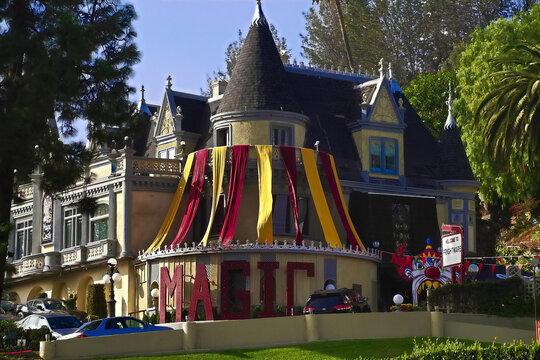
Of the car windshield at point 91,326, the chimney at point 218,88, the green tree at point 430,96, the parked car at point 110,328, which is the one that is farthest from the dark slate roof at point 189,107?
the green tree at point 430,96

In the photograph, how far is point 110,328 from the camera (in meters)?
45.2

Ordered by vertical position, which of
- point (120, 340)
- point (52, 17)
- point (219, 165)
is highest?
point (52, 17)

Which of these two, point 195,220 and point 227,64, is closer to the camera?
point 195,220

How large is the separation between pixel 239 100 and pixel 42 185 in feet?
60.7

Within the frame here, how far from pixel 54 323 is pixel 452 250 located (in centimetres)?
1633

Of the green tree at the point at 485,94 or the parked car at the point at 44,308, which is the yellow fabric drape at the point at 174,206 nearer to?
the parked car at the point at 44,308

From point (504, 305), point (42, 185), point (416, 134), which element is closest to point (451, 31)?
point (416, 134)

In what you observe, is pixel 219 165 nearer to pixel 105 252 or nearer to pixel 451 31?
pixel 105 252

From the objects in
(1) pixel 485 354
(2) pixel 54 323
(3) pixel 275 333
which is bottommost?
(1) pixel 485 354

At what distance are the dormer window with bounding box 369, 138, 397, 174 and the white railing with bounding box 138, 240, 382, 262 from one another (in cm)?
686

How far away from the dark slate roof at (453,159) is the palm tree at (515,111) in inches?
308

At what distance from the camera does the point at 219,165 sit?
59438 millimetres

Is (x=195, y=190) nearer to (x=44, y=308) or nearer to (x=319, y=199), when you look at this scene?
(x=319, y=199)

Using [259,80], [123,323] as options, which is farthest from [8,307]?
[123,323]
